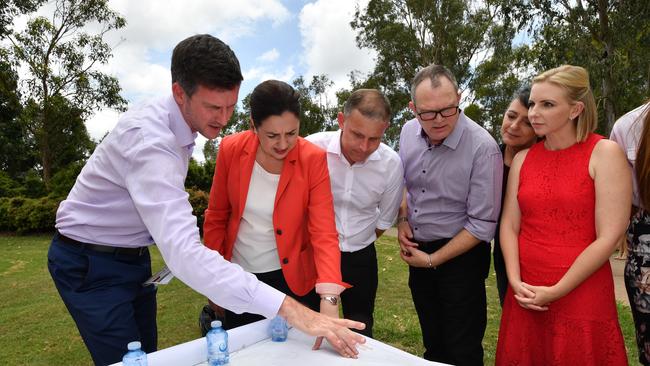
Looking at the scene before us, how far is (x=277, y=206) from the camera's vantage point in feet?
7.40

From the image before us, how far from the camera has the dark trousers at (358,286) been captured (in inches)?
110

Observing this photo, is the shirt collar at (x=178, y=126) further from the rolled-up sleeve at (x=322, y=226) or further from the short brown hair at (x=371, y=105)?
the short brown hair at (x=371, y=105)

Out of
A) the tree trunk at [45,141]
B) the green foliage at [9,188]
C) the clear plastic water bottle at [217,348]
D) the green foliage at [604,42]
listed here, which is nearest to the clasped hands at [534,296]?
the clear plastic water bottle at [217,348]

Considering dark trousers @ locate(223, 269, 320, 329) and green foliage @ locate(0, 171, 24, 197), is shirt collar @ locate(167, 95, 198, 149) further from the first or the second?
green foliage @ locate(0, 171, 24, 197)

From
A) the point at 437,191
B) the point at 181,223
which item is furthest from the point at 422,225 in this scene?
the point at 181,223

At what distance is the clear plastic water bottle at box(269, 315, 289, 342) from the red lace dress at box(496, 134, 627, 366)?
3.55 ft

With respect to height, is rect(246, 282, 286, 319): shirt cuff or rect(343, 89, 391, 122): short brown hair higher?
rect(343, 89, 391, 122): short brown hair

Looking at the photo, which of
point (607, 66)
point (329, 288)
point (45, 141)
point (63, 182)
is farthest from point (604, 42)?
point (45, 141)

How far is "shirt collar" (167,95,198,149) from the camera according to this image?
6.05 ft

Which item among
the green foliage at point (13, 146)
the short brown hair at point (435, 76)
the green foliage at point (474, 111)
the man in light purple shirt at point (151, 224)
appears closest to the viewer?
the man in light purple shirt at point (151, 224)

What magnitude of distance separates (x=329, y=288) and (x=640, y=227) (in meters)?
1.44

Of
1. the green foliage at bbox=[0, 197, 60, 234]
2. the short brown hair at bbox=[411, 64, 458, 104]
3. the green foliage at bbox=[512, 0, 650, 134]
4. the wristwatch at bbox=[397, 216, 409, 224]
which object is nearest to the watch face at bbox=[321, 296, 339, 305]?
the wristwatch at bbox=[397, 216, 409, 224]

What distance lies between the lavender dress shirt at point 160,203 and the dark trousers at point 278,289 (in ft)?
2.36

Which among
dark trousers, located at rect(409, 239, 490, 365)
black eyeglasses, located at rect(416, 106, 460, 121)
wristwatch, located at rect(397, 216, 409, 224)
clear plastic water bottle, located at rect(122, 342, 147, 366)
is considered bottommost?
dark trousers, located at rect(409, 239, 490, 365)
